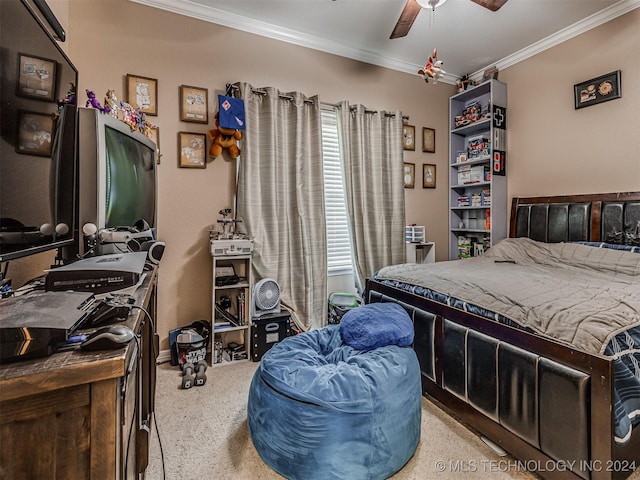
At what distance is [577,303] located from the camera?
4.98ft

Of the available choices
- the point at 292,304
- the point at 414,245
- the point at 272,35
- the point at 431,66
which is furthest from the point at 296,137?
the point at 414,245

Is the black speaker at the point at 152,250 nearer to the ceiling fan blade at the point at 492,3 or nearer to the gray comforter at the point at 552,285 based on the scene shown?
the gray comforter at the point at 552,285

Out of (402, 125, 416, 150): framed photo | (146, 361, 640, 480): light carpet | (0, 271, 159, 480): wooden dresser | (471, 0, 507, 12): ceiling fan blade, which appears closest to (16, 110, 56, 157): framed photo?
(0, 271, 159, 480): wooden dresser

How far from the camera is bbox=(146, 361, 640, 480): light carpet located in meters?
1.47

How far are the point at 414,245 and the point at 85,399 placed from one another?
11.7 feet

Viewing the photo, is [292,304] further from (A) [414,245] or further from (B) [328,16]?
(B) [328,16]

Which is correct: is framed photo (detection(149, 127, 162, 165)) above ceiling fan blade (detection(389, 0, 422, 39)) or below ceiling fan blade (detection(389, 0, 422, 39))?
below

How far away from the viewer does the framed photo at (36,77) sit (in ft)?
2.57

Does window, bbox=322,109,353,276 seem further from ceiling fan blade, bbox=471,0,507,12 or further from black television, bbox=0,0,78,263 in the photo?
black television, bbox=0,0,78,263

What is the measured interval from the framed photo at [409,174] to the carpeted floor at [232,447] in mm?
2536

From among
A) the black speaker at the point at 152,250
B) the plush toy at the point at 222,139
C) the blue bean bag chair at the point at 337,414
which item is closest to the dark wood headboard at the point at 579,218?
the blue bean bag chair at the point at 337,414

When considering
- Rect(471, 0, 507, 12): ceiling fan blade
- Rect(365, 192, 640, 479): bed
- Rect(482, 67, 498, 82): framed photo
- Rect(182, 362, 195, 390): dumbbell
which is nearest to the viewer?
Rect(365, 192, 640, 479): bed

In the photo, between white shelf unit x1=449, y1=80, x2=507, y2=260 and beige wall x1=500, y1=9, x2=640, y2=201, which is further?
white shelf unit x1=449, y1=80, x2=507, y2=260

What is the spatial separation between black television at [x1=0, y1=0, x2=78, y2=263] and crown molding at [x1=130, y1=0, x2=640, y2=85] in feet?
6.85
